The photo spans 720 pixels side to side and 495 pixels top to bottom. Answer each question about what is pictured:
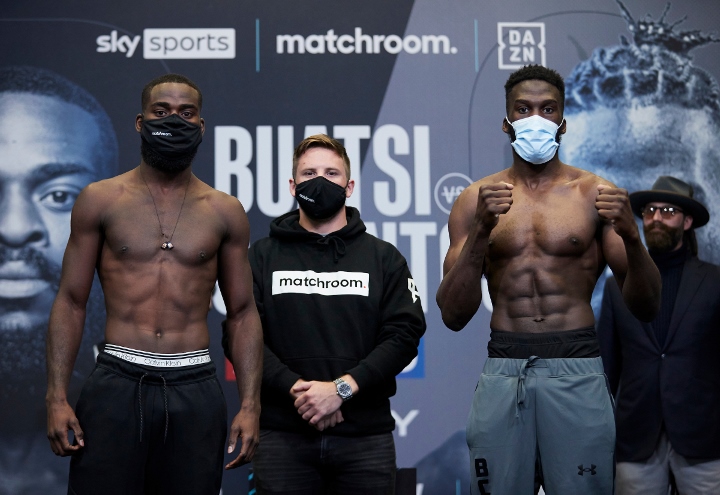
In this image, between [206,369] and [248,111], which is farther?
[248,111]

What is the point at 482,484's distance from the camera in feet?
8.46

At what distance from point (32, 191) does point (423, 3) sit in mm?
2255

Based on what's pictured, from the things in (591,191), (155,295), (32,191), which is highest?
(32,191)

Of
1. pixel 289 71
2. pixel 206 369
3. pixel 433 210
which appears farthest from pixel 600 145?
pixel 206 369

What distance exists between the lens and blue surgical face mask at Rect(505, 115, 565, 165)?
267 centimetres

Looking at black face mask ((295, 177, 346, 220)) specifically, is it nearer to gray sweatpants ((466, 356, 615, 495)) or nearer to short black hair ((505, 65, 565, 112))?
short black hair ((505, 65, 565, 112))

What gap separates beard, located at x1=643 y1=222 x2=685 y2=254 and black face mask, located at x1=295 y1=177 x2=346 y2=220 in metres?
1.64

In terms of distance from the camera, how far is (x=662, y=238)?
12.7ft

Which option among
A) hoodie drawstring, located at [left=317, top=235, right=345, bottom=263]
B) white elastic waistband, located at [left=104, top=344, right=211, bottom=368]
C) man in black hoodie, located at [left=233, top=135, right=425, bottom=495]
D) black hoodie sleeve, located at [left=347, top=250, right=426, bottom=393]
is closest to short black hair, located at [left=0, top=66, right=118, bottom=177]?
man in black hoodie, located at [left=233, top=135, right=425, bottom=495]

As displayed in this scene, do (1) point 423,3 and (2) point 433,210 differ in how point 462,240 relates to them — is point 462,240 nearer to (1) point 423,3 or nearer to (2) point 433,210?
(2) point 433,210

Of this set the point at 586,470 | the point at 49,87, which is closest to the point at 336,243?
the point at 586,470

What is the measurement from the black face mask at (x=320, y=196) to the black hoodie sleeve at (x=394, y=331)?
0.93 ft

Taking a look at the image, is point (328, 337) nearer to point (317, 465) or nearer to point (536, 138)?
point (317, 465)

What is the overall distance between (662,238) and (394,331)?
1600 mm
